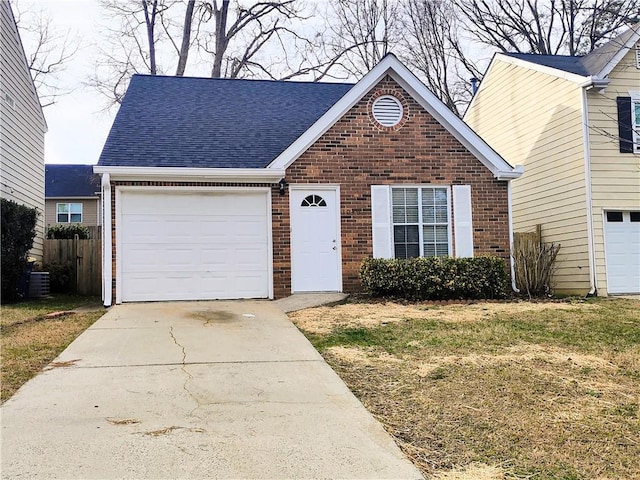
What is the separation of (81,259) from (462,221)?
934 centimetres

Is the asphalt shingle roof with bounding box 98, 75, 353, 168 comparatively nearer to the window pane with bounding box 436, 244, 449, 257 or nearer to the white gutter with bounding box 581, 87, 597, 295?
the window pane with bounding box 436, 244, 449, 257

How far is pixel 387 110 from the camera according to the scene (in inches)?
470

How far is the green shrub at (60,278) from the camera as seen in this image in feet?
46.7

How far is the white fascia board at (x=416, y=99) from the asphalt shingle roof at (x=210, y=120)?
2.38 ft

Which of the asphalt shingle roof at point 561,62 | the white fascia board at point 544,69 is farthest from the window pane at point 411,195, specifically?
the asphalt shingle roof at point 561,62

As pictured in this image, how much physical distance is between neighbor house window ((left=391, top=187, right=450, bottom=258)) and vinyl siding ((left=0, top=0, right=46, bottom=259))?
9085 millimetres

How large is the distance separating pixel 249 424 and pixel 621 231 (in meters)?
11.8

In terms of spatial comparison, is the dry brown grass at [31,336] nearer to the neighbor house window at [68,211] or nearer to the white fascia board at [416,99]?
the white fascia board at [416,99]

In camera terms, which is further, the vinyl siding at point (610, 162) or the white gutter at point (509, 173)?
the vinyl siding at point (610, 162)

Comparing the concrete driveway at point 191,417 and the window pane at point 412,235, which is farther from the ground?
the window pane at point 412,235

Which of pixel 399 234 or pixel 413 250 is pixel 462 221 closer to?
pixel 413 250

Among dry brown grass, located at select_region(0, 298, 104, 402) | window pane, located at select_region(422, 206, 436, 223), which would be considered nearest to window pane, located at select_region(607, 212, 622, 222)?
window pane, located at select_region(422, 206, 436, 223)

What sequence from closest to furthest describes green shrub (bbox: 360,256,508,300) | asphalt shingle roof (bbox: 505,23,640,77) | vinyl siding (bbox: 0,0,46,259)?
green shrub (bbox: 360,256,508,300) < asphalt shingle roof (bbox: 505,23,640,77) < vinyl siding (bbox: 0,0,46,259)

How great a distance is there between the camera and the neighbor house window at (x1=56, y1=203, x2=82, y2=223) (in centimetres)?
2934
